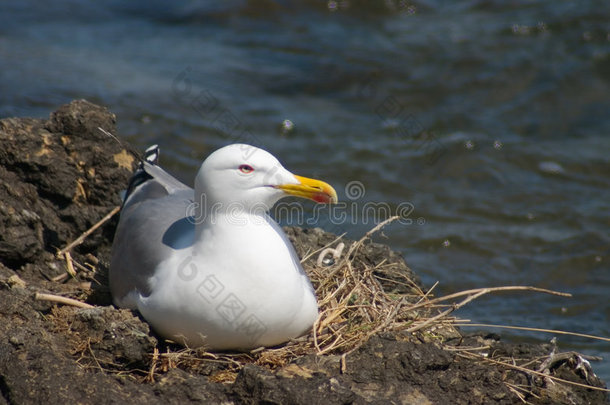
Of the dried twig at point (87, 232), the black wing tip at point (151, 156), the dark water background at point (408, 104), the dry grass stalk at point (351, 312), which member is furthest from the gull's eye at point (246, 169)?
the dark water background at point (408, 104)

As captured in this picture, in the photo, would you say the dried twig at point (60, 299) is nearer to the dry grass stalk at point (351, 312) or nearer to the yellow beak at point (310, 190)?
the dry grass stalk at point (351, 312)

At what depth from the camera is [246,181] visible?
4641mm

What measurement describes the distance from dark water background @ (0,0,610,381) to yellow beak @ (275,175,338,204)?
3.66m

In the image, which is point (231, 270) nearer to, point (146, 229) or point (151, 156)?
point (146, 229)

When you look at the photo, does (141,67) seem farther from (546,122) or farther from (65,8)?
(546,122)

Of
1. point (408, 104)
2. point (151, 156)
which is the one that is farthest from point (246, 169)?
point (408, 104)

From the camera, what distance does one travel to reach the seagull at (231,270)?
4.56 meters

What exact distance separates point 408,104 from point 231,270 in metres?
8.21

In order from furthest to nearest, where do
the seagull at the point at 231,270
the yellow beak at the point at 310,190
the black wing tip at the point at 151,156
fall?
the black wing tip at the point at 151,156, the yellow beak at the point at 310,190, the seagull at the point at 231,270

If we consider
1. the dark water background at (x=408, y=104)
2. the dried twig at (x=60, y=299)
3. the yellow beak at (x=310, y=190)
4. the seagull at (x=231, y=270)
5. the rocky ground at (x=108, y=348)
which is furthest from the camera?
the dark water background at (x=408, y=104)

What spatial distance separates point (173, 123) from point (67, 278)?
5801mm

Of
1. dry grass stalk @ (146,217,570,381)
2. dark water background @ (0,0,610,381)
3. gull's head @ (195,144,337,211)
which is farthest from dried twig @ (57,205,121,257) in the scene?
dark water background @ (0,0,610,381)

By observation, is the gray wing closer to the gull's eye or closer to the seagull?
the seagull

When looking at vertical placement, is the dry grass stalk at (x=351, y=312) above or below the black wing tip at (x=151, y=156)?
below
